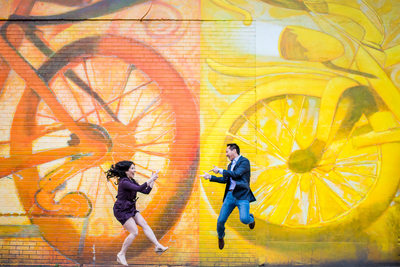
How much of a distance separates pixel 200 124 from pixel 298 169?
77.8 inches

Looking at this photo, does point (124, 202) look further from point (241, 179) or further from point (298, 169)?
point (298, 169)

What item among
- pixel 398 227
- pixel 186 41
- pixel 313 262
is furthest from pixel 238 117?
pixel 398 227

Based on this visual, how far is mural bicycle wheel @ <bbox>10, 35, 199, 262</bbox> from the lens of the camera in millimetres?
7215

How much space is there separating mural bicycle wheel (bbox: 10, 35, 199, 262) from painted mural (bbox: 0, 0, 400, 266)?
0.02m

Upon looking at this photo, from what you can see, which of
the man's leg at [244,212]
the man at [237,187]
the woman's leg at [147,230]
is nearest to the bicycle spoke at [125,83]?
the woman's leg at [147,230]

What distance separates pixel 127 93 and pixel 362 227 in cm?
495

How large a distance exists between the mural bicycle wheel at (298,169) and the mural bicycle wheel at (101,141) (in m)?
0.74

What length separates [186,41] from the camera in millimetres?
7410

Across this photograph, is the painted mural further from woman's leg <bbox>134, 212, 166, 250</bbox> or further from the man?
woman's leg <bbox>134, 212, 166, 250</bbox>

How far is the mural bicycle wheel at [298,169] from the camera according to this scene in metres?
7.11

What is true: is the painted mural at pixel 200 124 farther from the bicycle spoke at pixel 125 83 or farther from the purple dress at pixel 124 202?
the purple dress at pixel 124 202

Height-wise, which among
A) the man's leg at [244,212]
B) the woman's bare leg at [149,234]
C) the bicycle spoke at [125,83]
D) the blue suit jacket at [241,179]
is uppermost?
the bicycle spoke at [125,83]

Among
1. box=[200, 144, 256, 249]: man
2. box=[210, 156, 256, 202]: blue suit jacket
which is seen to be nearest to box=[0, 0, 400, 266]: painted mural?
box=[200, 144, 256, 249]: man

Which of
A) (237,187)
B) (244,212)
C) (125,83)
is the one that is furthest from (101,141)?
(244,212)
